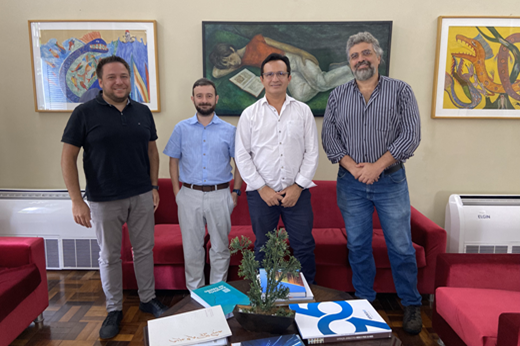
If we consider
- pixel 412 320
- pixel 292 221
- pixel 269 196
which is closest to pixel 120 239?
pixel 269 196

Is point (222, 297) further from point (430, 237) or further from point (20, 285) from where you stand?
point (430, 237)

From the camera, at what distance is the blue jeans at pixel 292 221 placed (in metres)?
2.16

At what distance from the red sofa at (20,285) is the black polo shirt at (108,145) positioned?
0.51 m

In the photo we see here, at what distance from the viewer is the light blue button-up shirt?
224cm

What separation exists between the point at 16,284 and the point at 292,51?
8.04 feet

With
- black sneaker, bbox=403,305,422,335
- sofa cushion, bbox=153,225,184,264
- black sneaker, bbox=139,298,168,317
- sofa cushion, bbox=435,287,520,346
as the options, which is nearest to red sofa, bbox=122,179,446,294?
sofa cushion, bbox=153,225,184,264

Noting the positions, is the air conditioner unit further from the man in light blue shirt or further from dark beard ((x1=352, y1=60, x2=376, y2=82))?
the man in light blue shirt

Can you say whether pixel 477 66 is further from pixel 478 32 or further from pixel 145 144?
pixel 145 144

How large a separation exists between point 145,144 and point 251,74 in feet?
3.89

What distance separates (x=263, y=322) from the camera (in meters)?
1.26

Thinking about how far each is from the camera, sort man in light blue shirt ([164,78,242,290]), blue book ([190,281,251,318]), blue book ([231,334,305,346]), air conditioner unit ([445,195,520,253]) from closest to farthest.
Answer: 1. blue book ([231,334,305,346])
2. blue book ([190,281,251,318])
3. man in light blue shirt ([164,78,242,290])
4. air conditioner unit ([445,195,520,253])

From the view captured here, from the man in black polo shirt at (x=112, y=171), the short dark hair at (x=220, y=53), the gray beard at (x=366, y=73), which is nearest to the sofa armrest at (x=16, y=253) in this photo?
the man in black polo shirt at (x=112, y=171)

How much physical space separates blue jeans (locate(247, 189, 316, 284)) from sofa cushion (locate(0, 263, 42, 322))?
1.29 metres

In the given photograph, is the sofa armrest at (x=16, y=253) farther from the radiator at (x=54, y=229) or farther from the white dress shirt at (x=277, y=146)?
the white dress shirt at (x=277, y=146)
